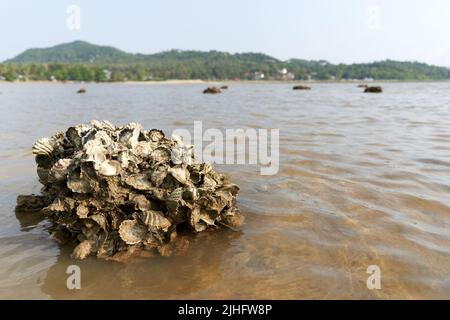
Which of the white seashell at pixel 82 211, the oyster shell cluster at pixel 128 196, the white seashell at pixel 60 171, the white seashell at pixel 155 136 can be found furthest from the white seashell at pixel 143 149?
the white seashell at pixel 82 211

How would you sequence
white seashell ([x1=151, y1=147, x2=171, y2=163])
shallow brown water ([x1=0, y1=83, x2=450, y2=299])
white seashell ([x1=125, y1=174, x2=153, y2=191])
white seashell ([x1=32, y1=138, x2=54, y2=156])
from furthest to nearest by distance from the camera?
1. white seashell ([x1=32, y1=138, x2=54, y2=156])
2. white seashell ([x1=151, y1=147, x2=171, y2=163])
3. white seashell ([x1=125, y1=174, x2=153, y2=191])
4. shallow brown water ([x1=0, y1=83, x2=450, y2=299])

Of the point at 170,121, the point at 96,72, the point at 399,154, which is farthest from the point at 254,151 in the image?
the point at 96,72

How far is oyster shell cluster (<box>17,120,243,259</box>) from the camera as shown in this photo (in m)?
3.66

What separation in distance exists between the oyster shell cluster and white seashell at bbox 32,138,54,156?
0.06 feet

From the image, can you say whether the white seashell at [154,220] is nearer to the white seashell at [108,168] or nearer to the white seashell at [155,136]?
A: the white seashell at [108,168]

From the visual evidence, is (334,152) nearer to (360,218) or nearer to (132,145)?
(360,218)

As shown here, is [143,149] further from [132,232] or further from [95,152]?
[132,232]

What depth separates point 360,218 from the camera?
14.1 ft

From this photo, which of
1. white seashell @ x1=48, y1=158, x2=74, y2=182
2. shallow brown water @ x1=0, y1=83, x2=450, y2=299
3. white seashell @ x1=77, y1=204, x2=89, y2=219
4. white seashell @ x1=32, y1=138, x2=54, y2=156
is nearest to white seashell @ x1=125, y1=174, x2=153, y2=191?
white seashell @ x1=77, y1=204, x2=89, y2=219

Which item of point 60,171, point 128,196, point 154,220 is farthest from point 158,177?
point 60,171

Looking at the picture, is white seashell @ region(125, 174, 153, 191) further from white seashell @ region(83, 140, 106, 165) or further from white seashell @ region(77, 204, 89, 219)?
white seashell @ region(77, 204, 89, 219)

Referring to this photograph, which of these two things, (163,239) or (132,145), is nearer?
(163,239)

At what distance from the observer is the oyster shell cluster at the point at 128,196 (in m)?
3.66

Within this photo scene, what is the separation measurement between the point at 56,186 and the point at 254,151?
513cm
